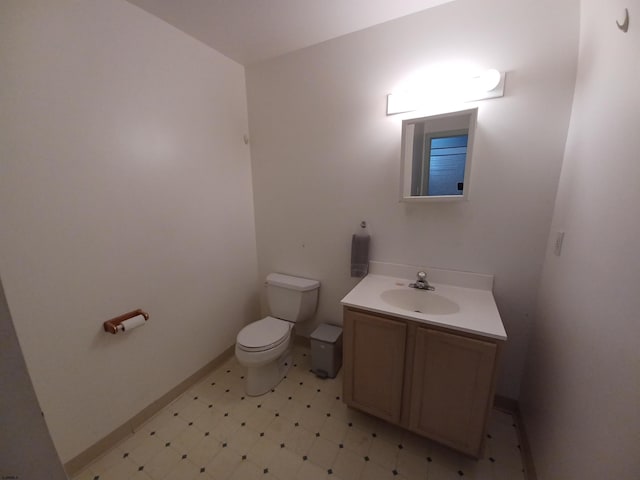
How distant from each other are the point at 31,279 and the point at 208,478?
50.0 inches

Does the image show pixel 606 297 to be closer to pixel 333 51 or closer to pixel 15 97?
pixel 333 51

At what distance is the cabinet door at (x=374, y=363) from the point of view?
1.32 metres

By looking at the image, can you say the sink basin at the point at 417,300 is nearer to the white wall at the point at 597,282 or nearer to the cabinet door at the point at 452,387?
the cabinet door at the point at 452,387

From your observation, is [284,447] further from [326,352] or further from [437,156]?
[437,156]

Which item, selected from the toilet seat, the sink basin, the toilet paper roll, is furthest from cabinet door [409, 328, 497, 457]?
the toilet paper roll

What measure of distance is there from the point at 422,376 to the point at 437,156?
48.1 inches

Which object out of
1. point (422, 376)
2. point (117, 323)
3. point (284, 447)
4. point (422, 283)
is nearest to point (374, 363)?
point (422, 376)

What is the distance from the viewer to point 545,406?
47.1 inches

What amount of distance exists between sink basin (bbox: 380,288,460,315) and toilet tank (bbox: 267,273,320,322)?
68 cm

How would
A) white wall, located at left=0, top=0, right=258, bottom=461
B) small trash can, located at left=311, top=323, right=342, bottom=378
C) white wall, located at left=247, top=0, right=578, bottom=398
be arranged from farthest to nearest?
1. small trash can, located at left=311, top=323, right=342, bottom=378
2. white wall, located at left=247, top=0, right=578, bottom=398
3. white wall, located at left=0, top=0, right=258, bottom=461

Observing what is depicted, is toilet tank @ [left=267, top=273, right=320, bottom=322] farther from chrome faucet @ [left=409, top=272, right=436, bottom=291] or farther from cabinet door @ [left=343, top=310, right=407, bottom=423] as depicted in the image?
chrome faucet @ [left=409, top=272, right=436, bottom=291]

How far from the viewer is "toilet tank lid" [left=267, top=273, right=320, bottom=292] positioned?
6.54ft

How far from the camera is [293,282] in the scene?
2053 mm

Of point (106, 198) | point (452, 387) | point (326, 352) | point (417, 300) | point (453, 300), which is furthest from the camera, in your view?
point (326, 352)
